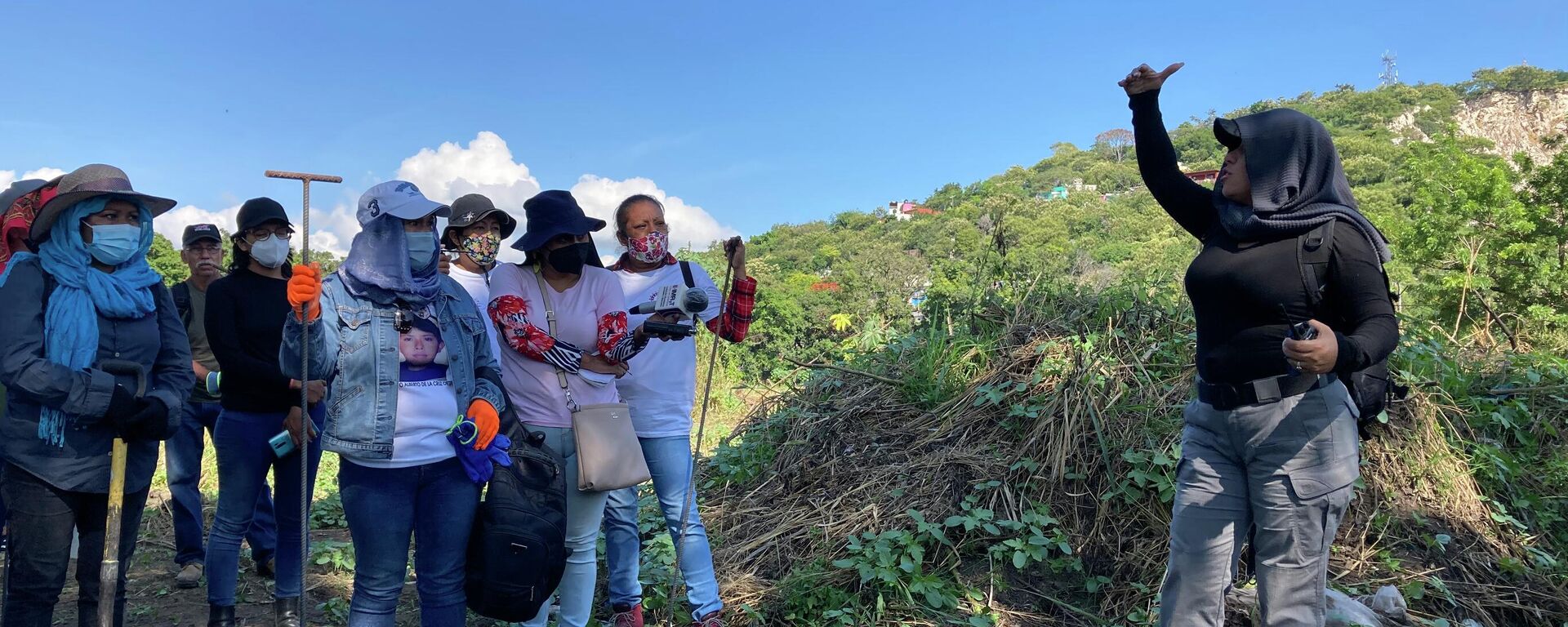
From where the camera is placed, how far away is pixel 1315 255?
239 centimetres

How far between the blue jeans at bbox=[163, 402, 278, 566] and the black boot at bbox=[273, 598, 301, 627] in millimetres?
1001

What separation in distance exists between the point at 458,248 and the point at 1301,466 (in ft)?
10.6

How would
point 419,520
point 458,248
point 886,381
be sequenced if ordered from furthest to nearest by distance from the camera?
point 886,381 < point 458,248 < point 419,520

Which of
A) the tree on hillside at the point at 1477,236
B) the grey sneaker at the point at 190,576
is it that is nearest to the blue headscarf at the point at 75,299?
the grey sneaker at the point at 190,576

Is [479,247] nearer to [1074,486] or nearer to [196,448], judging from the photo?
[196,448]

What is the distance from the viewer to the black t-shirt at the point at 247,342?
11.6 ft

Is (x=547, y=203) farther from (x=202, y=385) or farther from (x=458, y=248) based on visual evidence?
(x=202, y=385)

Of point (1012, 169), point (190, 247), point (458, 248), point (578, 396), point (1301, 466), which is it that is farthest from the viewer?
point (1012, 169)

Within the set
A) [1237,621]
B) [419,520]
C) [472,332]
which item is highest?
[472,332]

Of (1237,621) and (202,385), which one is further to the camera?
(202,385)

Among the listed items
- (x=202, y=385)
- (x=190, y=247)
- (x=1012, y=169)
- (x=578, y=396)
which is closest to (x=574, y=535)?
(x=578, y=396)

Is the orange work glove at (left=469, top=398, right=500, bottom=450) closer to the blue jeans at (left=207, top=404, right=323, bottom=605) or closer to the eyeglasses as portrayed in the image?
the blue jeans at (left=207, top=404, right=323, bottom=605)

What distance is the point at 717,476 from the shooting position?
18.2 ft

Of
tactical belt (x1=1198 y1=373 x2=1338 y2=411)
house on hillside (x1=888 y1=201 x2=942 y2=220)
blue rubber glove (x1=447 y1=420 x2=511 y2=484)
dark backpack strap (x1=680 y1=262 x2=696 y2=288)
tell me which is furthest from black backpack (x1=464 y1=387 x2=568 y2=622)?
house on hillside (x1=888 y1=201 x2=942 y2=220)
